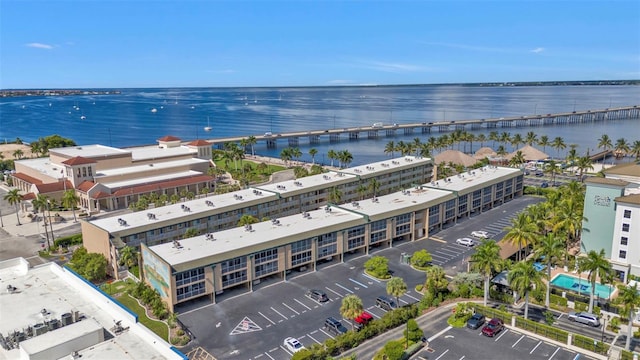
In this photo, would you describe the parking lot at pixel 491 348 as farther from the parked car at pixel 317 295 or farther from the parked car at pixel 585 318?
the parked car at pixel 317 295

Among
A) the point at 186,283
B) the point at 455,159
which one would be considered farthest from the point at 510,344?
the point at 455,159

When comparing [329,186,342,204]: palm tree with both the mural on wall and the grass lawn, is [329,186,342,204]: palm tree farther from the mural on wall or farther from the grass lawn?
the grass lawn

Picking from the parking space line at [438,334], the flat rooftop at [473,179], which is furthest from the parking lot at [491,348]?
the flat rooftop at [473,179]

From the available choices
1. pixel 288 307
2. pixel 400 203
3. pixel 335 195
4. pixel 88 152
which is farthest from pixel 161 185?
pixel 288 307

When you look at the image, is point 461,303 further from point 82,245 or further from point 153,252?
point 82,245

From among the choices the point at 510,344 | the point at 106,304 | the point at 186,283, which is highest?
the point at 106,304

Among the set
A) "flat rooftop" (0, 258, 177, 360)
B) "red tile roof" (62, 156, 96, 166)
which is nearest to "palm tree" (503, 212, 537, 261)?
"flat rooftop" (0, 258, 177, 360)
